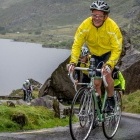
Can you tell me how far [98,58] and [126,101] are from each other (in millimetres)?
11650

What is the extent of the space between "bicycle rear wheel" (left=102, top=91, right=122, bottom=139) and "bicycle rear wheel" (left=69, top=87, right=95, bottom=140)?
615mm

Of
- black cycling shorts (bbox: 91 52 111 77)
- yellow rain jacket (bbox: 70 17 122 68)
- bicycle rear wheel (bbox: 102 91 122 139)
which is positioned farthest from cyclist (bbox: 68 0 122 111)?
bicycle rear wheel (bbox: 102 91 122 139)

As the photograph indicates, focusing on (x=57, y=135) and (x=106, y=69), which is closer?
(x=106, y=69)

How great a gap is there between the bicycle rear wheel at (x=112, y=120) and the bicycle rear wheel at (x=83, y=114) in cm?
61

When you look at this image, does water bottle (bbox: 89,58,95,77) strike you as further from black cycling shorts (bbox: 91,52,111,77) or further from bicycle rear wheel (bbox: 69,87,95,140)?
black cycling shorts (bbox: 91,52,111,77)

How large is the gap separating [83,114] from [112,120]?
1.44 metres

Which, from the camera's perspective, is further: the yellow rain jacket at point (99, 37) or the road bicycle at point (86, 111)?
the yellow rain jacket at point (99, 37)

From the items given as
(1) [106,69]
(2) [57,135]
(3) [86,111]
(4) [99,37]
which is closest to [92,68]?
(1) [106,69]

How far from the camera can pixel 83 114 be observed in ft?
24.5

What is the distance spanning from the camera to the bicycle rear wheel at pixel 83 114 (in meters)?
7.33

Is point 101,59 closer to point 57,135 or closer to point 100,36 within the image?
point 100,36

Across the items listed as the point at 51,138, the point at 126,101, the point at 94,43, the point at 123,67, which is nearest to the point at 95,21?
the point at 94,43

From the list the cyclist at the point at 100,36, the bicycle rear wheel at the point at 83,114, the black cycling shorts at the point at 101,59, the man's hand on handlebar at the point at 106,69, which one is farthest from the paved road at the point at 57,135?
the man's hand on handlebar at the point at 106,69

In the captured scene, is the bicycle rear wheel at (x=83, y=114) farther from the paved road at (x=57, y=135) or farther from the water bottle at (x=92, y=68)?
the paved road at (x=57, y=135)
